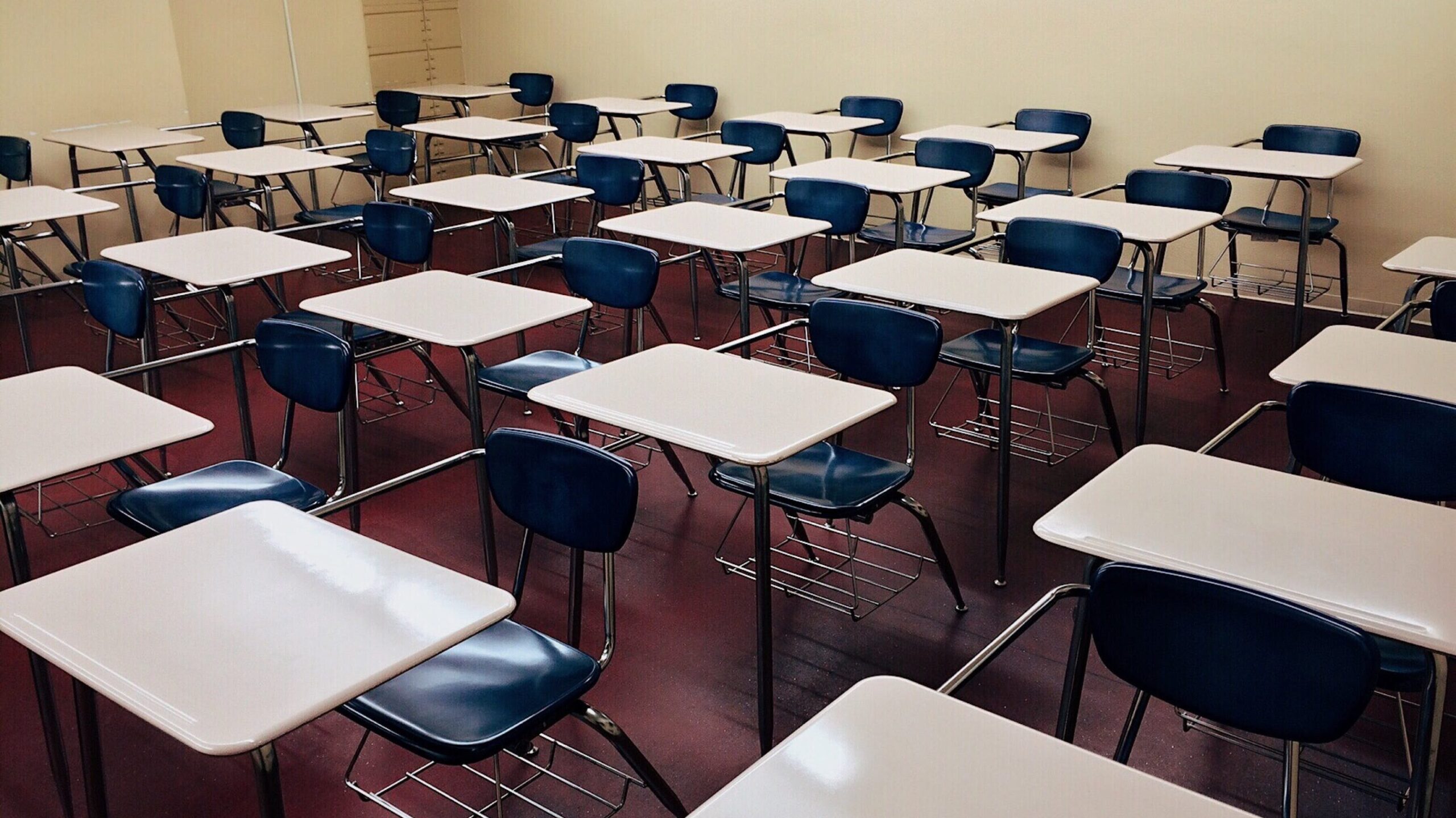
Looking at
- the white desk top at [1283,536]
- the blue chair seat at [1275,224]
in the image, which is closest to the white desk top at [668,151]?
the blue chair seat at [1275,224]

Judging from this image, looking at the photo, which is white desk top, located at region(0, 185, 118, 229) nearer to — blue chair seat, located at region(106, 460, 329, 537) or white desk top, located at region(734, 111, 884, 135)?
blue chair seat, located at region(106, 460, 329, 537)

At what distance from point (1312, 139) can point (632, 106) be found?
432 cm

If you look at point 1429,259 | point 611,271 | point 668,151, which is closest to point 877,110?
point 668,151

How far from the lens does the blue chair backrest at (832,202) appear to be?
5070 millimetres

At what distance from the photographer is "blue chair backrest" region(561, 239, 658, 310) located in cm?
412

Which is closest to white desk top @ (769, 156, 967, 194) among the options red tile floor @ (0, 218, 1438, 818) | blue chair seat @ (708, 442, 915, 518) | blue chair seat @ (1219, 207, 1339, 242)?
red tile floor @ (0, 218, 1438, 818)

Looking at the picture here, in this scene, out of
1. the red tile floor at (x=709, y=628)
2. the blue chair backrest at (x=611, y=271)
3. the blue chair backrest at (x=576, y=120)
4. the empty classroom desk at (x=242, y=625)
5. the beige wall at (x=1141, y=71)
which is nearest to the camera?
the empty classroom desk at (x=242, y=625)

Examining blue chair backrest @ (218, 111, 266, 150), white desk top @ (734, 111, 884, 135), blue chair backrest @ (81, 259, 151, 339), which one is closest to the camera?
blue chair backrest @ (81, 259, 151, 339)

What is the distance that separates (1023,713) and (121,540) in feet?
9.54

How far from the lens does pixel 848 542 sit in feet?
11.9

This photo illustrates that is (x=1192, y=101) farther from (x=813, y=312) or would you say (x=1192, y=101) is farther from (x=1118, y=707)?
(x=1118, y=707)

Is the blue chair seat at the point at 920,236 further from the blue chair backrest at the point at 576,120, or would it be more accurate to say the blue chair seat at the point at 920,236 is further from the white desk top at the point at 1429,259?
the blue chair backrest at the point at 576,120

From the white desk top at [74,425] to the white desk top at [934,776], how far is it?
168 centimetres

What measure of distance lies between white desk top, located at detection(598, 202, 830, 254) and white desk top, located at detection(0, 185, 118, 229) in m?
2.45
